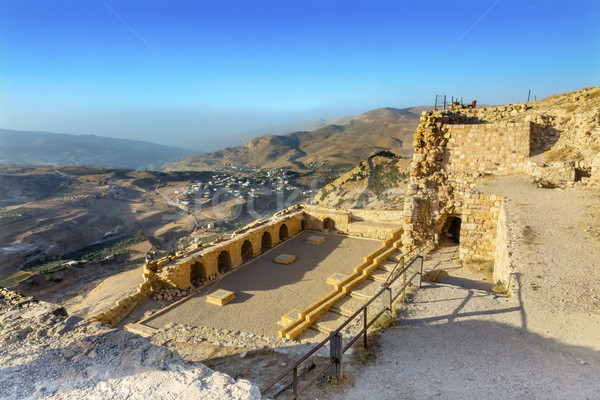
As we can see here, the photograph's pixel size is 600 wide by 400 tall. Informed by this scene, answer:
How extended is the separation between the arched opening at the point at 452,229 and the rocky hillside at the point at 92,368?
10.8 m

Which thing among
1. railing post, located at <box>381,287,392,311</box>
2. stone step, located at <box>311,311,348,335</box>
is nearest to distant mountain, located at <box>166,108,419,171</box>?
stone step, located at <box>311,311,348,335</box>

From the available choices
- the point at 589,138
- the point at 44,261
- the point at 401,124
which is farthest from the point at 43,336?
the point at 401,124

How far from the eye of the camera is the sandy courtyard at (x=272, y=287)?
10.2 meters

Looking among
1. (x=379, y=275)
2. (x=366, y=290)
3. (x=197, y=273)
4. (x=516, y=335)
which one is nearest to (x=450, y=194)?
(x=379, y=275)

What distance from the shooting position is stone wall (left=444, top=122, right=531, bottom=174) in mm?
10852

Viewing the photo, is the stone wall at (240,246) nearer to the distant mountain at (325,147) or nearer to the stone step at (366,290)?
the stone step at (366,290)

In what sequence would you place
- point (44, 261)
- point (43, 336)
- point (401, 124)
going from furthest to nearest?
point (401, 124), point (44, 261), point (43, 336)

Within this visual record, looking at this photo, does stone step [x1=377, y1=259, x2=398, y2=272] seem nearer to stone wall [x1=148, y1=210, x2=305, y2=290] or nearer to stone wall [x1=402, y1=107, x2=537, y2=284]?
stone wall [x1=402, y1=107, x2=537, y2=284]

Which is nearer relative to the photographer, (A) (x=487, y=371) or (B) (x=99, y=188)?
(A) (x=487, y=371)

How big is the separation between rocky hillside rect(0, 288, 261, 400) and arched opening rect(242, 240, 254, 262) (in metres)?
9.96

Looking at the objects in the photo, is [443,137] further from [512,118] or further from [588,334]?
[588,334]

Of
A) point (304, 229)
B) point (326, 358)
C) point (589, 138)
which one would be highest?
point (589, 138)

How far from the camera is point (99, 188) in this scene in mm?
53406

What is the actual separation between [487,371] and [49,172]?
73.4 m
